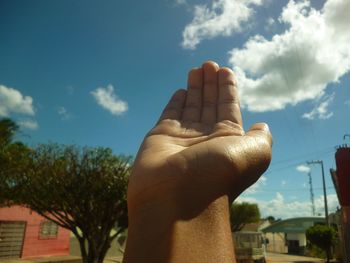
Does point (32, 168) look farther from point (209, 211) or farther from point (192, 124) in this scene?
point (209, 211)

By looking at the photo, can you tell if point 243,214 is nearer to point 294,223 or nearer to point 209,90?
point 294,223

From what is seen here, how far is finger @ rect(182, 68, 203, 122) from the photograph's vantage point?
3.34 metres

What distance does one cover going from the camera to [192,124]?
10.5ft

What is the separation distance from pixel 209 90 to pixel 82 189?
14.4 meters

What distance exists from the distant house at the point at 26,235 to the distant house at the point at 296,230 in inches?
1367

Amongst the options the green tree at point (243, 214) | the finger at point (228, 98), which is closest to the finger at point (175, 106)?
the finger at point (228, 98)

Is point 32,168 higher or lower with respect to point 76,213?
higher

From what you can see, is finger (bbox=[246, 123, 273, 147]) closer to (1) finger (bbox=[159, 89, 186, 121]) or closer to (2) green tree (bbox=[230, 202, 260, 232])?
(1) finger (bbox=[159, 89, 186, 121])

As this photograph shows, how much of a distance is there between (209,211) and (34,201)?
662 inches

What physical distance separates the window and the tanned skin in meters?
26.3

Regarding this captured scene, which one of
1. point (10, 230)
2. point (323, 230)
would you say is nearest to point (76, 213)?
point (10, 230)

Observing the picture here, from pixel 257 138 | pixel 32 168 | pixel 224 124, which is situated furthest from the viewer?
pixel 32 168

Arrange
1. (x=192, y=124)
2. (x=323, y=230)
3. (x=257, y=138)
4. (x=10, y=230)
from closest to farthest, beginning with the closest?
(x=257, y=138)
(x=192, y=124)
(x=10, y=230)
(x=323, y=230)

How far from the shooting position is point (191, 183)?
209cm
